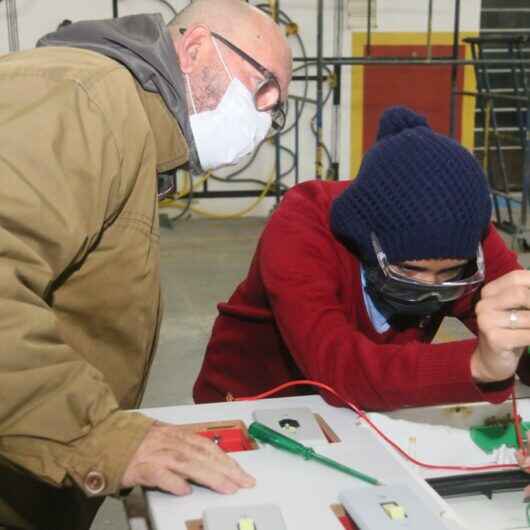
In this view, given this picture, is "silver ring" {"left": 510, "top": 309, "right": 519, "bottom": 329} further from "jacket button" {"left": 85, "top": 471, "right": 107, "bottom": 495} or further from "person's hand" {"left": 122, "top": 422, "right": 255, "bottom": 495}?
"jacket button" {"left": 85, "top": 471, "right": 107, "bottom": 495}

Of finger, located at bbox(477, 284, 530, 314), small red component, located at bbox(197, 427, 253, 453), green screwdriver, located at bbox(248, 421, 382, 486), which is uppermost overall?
finger, located at bbox(477, 284, 530, 314)

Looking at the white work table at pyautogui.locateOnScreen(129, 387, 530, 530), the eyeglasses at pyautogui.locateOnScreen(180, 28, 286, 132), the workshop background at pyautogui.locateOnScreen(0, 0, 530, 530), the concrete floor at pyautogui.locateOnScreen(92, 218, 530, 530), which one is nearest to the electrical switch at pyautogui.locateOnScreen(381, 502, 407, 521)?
the white work table at pyautogui.locateOnScreen(129, 387, 530, 530)

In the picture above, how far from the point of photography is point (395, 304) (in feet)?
4.03

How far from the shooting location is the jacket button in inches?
31.9

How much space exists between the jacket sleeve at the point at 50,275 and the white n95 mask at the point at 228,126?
320mm

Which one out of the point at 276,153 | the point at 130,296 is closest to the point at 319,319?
the point at 130,296

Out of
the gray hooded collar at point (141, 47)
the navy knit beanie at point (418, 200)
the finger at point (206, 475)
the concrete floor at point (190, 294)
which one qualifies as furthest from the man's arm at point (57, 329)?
the concrete floor at point (190, 294)

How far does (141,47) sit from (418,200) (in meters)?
0.42

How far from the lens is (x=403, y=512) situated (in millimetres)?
750

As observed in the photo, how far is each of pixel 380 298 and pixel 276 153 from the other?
381cm

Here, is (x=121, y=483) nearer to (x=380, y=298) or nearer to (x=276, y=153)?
(x=380, y=298)

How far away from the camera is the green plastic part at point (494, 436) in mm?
1093

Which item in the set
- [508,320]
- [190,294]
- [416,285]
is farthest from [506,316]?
[190,294]

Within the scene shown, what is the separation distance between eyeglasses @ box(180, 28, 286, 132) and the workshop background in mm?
3192
